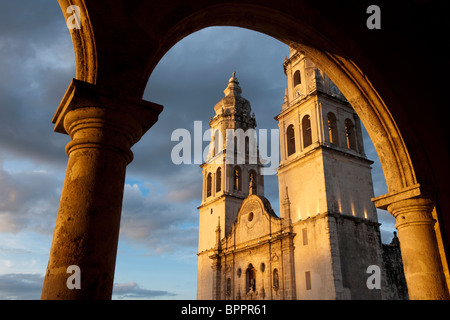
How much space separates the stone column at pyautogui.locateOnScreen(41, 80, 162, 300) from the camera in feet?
7.99

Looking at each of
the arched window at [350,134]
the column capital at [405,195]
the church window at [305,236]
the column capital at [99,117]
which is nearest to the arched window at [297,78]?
the arched window at [350,134]

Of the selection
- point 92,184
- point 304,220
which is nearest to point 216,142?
point 304,220

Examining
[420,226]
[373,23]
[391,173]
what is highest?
[373,23]

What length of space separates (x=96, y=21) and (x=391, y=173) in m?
4.39

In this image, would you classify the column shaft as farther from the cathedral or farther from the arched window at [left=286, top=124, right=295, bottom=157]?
the arched window at [left=286, top=124, right=295, bottom=157]

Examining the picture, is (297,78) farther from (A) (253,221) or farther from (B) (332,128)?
(A) (253,221)

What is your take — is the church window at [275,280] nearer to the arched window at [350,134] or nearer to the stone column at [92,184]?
the arched window at [350,134]

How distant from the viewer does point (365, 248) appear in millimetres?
18594

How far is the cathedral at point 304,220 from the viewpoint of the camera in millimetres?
17969

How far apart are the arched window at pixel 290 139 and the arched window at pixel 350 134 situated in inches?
127

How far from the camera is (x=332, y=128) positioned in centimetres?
2181

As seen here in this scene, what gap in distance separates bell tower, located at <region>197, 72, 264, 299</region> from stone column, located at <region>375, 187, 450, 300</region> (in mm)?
20650
